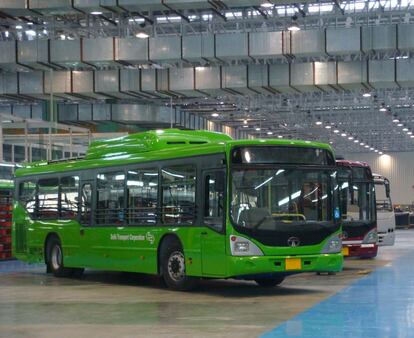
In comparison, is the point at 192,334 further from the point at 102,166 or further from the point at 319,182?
the point at 102,166

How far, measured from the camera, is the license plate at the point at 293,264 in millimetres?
13625

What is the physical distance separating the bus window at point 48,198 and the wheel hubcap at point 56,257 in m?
0.74

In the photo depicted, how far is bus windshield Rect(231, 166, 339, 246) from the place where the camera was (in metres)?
13.4

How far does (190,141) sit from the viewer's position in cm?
1616

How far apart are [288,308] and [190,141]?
516 cm

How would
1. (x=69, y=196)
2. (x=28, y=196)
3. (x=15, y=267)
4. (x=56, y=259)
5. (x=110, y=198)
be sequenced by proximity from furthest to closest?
1. (x=15, y=267)
2. (x=28, y=196)
3. (x=56, y=259)
4. (x=69, y=196)
5. (x=110, y=198)

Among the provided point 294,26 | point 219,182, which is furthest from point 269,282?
point 294,26

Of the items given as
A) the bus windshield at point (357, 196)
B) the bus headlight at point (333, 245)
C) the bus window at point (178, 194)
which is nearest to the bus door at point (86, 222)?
the bus window at point (178, 194)

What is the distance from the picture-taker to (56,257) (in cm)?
1883

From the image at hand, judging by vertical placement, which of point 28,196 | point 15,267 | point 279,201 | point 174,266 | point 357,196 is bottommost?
point 15,267

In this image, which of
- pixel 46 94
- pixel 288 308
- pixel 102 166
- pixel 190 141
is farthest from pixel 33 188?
pixel 288 308

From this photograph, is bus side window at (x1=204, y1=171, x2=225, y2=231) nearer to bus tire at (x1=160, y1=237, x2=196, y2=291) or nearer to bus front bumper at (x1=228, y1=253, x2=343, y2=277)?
bus front bumper at (x1=228, y1=253, x2=343, y2=277)

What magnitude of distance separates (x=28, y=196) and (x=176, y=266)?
6758 millimetres

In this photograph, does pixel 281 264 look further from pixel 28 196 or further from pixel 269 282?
pixel 28 196
